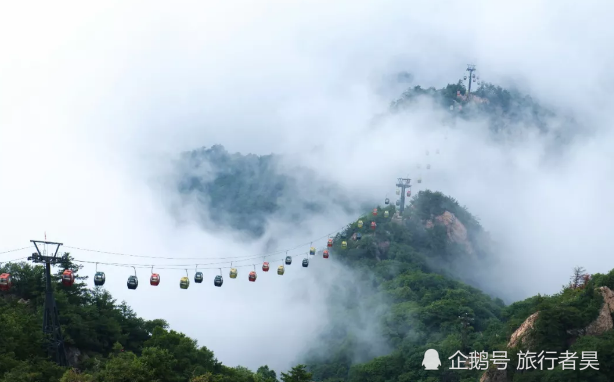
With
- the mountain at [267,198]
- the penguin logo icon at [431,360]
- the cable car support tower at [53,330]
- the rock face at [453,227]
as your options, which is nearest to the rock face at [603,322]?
the penguin logo icon at [431,360]

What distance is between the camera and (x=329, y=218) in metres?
165

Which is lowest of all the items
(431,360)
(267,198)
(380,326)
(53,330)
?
(53,330)

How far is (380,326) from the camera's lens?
91812 mm

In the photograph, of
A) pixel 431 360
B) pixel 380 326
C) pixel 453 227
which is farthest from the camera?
pixel 453 227

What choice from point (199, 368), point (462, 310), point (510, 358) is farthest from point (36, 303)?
point (462, 310)

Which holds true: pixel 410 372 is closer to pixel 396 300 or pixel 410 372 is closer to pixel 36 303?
pixel 396 300

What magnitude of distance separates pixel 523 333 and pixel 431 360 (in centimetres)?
1774

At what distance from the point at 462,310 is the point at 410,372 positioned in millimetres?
14008

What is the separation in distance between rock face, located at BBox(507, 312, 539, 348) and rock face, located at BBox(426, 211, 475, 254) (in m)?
66.6

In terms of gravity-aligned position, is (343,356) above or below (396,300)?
below

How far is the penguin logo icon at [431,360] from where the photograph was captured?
7188cm

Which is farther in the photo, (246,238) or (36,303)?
(246,238)

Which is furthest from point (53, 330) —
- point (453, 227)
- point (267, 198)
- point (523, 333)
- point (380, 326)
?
point (267, 198)

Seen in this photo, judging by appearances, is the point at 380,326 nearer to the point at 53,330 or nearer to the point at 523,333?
the point at 523,333
